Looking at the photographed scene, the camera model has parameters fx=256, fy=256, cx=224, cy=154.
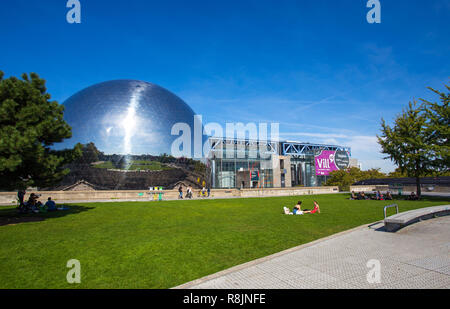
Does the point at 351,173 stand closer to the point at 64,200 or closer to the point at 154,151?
the point at 154,151

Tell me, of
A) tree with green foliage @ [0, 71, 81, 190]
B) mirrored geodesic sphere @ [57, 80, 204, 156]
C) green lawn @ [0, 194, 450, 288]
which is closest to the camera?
green lawn @ [0, 194, 450, 288]

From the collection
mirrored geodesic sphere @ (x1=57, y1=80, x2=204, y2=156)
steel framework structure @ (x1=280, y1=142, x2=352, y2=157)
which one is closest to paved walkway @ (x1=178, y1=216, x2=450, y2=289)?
mirrored geodesic sphere @ (x1=57, y1=80, x2=204, y2=156)

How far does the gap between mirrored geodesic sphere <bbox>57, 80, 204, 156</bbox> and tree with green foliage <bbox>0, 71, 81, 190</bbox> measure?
14855 millimetres

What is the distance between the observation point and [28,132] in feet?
34.3

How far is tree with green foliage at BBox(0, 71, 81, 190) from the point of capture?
10.1 metres

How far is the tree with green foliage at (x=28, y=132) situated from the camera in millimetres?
10102

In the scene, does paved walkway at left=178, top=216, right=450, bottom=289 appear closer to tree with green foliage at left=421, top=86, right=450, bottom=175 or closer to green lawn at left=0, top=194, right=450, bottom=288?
green lawn at left=0, top=194, right=450, bottom=288

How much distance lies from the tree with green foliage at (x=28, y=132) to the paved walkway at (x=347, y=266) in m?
9.90

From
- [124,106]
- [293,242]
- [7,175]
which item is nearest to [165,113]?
[124,106]

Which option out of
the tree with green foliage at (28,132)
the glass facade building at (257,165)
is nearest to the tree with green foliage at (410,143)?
the tree with green foliage at (28,132)

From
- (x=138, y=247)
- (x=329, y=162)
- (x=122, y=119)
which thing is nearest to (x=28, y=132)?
(x=138, y=247)
